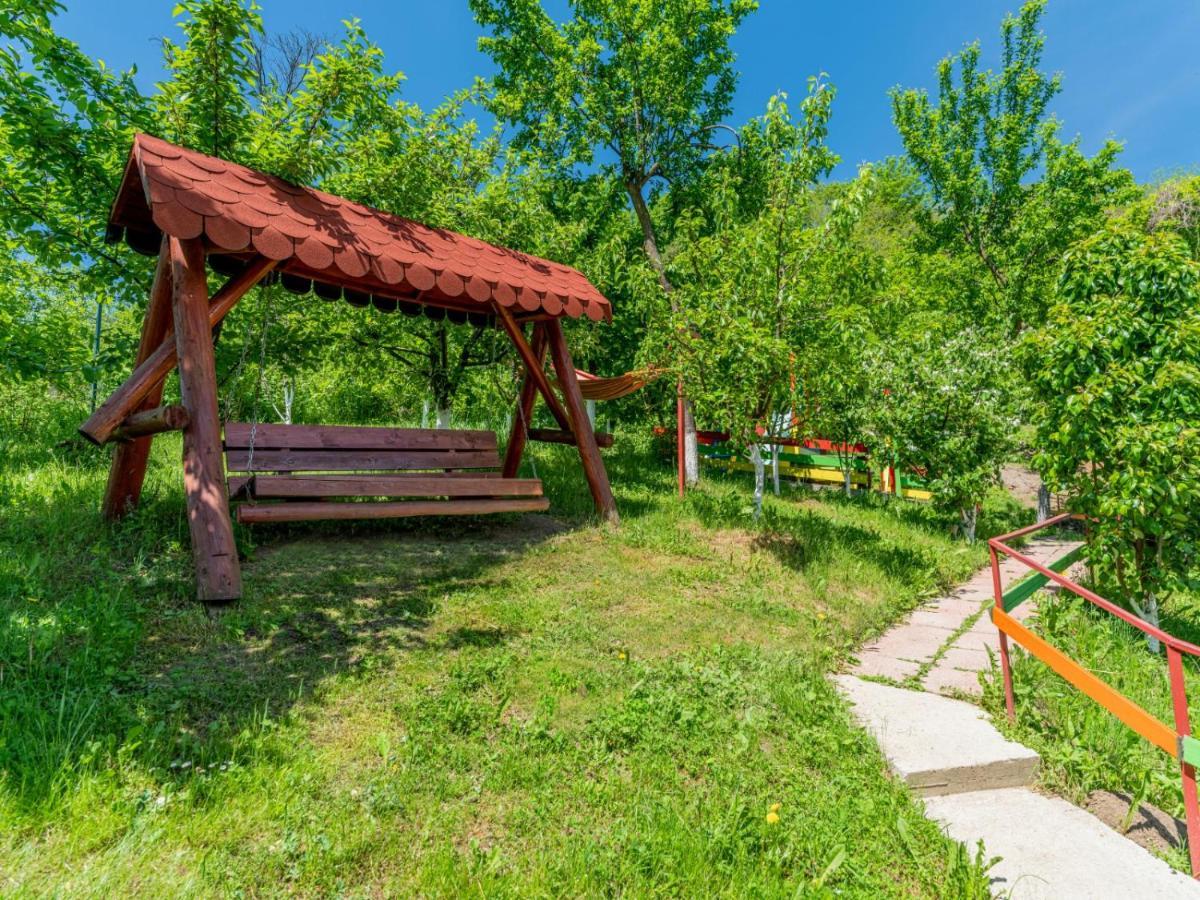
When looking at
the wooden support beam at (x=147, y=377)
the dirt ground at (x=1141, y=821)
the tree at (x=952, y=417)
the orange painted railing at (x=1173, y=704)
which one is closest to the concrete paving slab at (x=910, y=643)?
the orange painted railing at (x=1173, y=704)

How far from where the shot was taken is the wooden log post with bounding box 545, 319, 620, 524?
21.7ft

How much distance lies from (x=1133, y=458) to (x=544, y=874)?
173 inches

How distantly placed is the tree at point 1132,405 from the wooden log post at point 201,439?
5600mm

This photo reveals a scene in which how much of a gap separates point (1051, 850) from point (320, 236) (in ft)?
17.9

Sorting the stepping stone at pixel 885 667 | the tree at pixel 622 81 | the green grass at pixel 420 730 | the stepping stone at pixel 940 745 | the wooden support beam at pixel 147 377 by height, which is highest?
the tree at pixel 622 81

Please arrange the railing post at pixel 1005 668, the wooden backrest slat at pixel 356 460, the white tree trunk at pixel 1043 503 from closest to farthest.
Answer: the railing post at pixel 1005 668 → the wooden backrest slat at pixel 356 460 → the white tree trunk at pixel 1043 503

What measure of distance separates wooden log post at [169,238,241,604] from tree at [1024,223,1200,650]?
5600mm

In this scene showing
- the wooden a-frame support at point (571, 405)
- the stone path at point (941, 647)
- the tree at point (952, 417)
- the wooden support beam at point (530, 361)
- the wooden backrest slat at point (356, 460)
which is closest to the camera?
the stone path at point (941, 647)

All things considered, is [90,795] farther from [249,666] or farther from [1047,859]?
[1047,859]

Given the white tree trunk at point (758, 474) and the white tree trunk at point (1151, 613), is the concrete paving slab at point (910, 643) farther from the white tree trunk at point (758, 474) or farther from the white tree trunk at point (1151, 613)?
the white tree trunk at point (758, 474)

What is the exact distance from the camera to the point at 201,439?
3.88 meters

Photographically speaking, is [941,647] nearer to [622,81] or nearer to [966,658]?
[966,658]

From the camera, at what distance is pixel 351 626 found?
3.73 meters

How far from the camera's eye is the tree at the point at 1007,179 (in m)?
10.1
